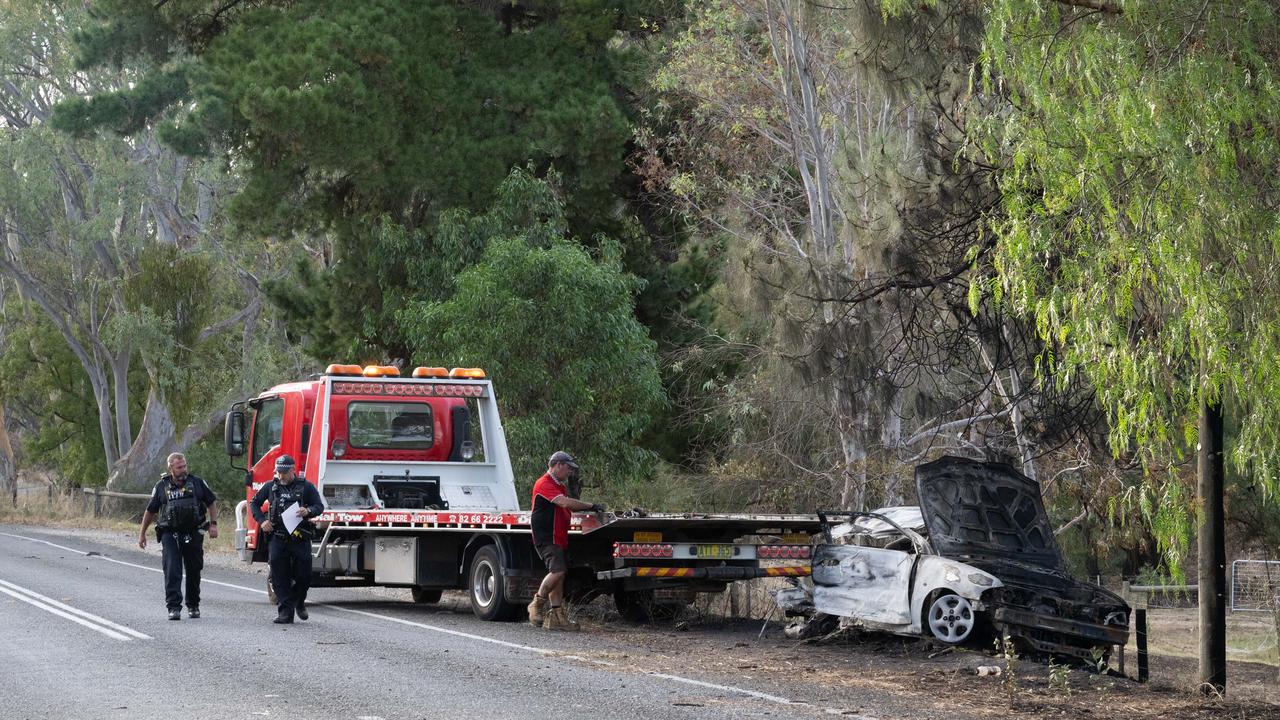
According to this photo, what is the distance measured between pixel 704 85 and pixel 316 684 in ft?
57.8

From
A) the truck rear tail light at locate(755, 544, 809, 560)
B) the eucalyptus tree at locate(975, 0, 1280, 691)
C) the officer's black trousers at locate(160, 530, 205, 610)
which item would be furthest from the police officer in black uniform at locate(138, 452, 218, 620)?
the eucalyptus tree at locate(975, 0, 1280, 691)

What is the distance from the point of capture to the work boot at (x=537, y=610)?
15329mm

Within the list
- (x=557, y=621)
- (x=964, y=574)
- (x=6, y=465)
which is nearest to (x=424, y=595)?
(x=557, y=621)

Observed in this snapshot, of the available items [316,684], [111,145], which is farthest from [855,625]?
[111,145]

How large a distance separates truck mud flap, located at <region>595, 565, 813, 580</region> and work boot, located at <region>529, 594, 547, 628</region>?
0.66 m

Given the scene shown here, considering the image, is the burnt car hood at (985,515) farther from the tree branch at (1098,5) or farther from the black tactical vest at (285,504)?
the black tactical vest at (285,504)

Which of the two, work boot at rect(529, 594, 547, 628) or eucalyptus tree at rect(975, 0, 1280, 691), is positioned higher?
eucalyptus tree at rect(975, 0, 1280, 691)

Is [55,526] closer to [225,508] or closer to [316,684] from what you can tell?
[225,508]

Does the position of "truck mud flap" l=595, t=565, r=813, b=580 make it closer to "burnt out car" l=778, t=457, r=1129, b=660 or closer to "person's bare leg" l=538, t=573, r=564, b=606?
"burnt out car" l=778, t=457, r=1129, b=660

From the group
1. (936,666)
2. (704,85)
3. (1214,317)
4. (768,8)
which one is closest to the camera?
(1214,317)

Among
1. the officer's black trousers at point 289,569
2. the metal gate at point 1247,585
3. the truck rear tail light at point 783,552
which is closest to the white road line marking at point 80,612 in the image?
the officer's black trousers at point 289,569

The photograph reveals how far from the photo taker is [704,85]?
2669cm

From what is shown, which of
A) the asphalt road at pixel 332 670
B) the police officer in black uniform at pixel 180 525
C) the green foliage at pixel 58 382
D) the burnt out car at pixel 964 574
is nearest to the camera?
the asphalt road at pixel 332 670

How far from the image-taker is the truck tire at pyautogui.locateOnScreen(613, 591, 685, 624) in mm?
16594
